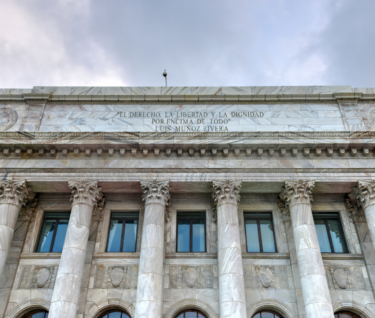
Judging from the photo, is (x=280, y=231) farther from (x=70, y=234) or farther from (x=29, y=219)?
(x=29, y=219)

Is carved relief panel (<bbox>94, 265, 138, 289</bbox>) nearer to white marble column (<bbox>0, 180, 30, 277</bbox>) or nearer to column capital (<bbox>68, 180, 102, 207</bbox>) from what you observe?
column capital (<bbox>68, 180, 102, 207</bbox>)

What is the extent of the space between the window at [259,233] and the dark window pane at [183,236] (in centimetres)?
319

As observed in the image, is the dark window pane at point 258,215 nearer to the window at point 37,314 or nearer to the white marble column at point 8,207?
the window at point 37,314

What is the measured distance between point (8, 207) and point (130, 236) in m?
6.25

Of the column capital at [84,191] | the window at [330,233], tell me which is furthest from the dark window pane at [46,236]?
the window at [330,233]

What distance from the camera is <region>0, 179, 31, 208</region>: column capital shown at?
18.0 m

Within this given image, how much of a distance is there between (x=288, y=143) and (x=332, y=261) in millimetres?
6353

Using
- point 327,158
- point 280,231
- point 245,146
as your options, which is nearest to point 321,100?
point 327,158

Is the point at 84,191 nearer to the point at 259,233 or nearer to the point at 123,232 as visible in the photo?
the point at 123,232

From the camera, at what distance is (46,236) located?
1941cm

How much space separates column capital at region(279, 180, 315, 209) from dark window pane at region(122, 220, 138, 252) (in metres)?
8.29

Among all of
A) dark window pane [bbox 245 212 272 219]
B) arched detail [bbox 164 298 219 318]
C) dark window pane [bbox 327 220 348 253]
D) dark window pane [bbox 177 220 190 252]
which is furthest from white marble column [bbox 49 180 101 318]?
dark window pane [bbox 327 220 348 253]

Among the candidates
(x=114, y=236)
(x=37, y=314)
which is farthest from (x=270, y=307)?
(x=37, y=314)

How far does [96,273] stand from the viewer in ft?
58.6
